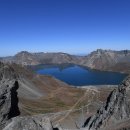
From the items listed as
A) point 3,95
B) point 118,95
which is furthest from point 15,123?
point 118,95

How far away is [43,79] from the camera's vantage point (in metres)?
124

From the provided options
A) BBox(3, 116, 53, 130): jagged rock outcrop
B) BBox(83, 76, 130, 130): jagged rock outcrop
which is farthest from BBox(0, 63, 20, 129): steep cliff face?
BBox(83, 76, 130, 130): jagged rock outcrop

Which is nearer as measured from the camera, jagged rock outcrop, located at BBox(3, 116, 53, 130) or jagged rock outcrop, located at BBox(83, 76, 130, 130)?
jagged rock outcrop, located at BBox(3, 116, 53, 130)

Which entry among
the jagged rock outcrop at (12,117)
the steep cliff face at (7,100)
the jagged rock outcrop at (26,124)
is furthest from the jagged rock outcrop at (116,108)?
the jagged rock outcrop at (26,124)

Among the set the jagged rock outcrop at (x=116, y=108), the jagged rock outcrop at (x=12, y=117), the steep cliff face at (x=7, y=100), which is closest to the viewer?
the jagged rock outcrop at (x=12, y=117)

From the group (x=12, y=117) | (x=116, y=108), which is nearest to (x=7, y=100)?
(x=12, y=117)

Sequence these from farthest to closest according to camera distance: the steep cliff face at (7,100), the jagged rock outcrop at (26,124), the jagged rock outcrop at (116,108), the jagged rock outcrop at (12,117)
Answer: the steep cliff face at (7,100), the jagged rock outcrop at (116,108), the jagged rock outcrop at (12,117), the jagged rock outcrop at (26,124)

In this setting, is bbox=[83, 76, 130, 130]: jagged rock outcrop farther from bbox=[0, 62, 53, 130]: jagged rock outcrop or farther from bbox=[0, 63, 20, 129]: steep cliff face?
bbox=[0, 63, 20, 129]: steep cliff face

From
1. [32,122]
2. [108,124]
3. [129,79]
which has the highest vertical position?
[129,79]

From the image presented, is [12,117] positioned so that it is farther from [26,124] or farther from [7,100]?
[26,124]

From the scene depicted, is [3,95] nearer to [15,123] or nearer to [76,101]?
[15,123]

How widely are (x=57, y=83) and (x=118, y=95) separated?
286ft

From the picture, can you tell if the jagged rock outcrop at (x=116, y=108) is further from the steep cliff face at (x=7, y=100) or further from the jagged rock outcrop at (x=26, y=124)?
the jagged rock outcrop at (x=26, y=124)

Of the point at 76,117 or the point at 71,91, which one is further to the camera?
the point at 71,91
